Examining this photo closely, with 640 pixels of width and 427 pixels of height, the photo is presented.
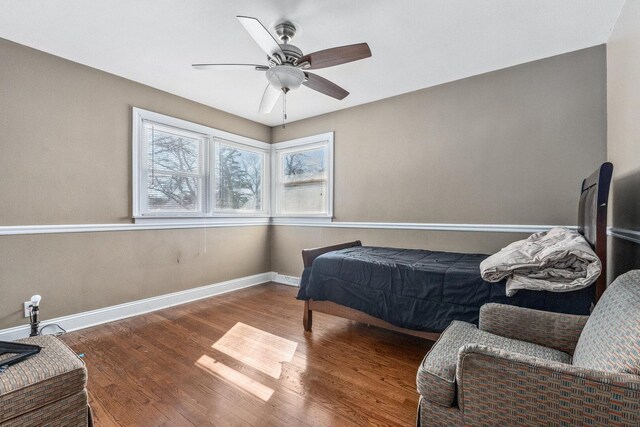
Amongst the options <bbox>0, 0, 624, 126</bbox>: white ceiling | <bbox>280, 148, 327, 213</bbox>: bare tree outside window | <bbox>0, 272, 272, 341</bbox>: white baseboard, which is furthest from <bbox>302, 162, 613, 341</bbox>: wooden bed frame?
<bbox>280, 148, 327, 213</bbox>: bare tree outside window

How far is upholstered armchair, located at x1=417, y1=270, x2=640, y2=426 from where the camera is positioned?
33.7 inches

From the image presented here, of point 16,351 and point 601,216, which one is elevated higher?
point 601,216

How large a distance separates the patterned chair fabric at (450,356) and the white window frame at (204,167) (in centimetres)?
313

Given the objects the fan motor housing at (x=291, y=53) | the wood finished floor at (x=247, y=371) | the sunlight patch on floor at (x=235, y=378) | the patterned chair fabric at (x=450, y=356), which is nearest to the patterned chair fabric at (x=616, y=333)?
the patterned chair fabric at (x=450, y=356)

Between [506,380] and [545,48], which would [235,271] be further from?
[545,48]

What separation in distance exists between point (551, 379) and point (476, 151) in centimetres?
256

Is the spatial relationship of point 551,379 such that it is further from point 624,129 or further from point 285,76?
point 285,76

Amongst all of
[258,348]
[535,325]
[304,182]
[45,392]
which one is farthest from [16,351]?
[304,182]

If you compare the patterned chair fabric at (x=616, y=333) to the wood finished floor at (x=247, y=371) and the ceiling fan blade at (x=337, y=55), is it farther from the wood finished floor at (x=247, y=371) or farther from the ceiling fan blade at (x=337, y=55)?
the ceiling fan blade at (x=337, y=55)

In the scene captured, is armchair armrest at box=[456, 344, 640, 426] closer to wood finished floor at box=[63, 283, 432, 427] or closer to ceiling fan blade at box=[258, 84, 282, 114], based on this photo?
wood finished floor at box=[63, 283, 432, 427]

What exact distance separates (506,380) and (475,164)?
2.51 m

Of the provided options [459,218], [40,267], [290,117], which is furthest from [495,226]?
[40,267]

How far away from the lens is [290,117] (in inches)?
170

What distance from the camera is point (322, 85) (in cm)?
252
